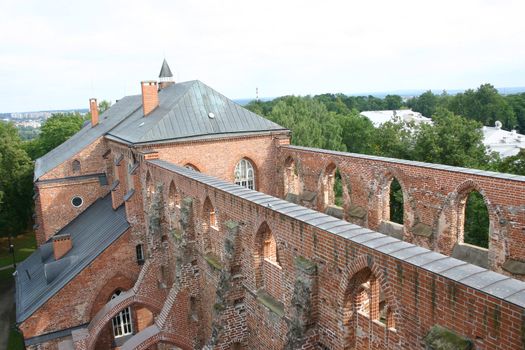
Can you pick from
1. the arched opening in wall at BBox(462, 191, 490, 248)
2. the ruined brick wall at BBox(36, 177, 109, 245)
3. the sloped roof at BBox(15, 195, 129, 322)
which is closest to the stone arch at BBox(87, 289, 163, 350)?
the sloped roof at BBox(15, 195, 129, 322)

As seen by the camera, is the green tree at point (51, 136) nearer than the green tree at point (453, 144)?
No

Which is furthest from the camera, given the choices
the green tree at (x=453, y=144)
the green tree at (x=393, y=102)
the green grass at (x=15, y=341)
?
the green tree at (x=393, y=102)

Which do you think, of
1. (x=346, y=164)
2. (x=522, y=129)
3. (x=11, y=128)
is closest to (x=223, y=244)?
(x=346, y=164)

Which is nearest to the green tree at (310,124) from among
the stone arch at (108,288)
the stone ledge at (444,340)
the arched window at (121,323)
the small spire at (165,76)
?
the small spire at (165,76)

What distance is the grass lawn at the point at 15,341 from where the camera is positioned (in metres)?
22.9

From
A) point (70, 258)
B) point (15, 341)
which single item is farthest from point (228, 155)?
point (15, 341)

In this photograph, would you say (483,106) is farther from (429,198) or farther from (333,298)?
(333,298)

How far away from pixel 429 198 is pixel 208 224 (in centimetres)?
743

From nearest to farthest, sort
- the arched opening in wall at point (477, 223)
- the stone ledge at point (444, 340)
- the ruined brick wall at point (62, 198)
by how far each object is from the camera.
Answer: the stone ledge at point (444, 340), the arched opening in wall at point (477, 223), the ruined brick wall at point (62, 198)

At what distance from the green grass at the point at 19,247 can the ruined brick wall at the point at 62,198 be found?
11.6 m

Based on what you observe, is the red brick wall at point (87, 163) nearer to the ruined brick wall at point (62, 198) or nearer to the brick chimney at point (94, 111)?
the ruined brick wall at point (62, 198)

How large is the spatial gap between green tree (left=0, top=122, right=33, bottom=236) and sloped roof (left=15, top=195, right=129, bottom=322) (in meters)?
11.6

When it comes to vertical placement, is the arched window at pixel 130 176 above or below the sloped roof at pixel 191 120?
below

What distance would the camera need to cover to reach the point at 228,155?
23.3 m
